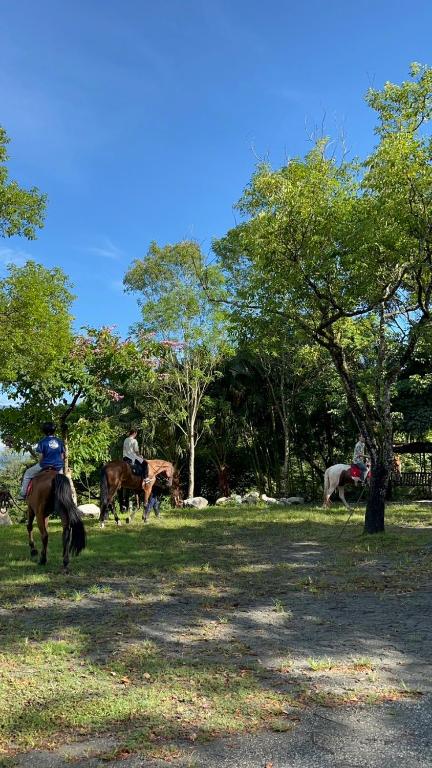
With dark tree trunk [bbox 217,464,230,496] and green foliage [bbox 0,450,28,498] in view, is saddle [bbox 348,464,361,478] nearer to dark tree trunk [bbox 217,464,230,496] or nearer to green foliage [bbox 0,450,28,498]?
→ dark tree trunk [bbox 217,464,230,496]

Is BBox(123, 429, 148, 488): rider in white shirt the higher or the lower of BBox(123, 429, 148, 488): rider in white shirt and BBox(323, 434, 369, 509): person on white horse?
the higher

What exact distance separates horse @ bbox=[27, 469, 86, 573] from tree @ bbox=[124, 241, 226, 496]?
11744 mm

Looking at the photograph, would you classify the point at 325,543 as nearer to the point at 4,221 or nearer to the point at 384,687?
the point at 384,687

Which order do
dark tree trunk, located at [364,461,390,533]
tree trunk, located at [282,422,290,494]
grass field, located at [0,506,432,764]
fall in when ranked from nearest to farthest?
grass field, located at [0,506,432,764] → dark tree trunk, located at [364,461,390,533] → tree trunk, located at [282,422,290,494]

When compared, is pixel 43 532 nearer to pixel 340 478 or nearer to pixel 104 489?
pixel 104 489

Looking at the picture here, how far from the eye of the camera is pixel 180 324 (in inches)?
824

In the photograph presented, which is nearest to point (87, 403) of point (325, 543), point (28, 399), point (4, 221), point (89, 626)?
point (28, 399)

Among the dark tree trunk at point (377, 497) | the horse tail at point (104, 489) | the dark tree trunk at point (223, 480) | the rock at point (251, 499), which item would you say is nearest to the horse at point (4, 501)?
the dark tree trunk at point (223, 480)

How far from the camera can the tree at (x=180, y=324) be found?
20703 mm

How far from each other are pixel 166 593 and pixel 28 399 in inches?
414

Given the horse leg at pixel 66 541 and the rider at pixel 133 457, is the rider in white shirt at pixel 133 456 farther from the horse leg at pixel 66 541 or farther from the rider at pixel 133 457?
the horse leg at pixel 66 541

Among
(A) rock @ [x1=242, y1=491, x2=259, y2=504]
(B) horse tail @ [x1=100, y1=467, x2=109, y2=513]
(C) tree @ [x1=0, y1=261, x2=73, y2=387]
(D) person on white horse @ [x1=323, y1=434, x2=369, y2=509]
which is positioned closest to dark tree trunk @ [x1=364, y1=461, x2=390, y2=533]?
(D) person on white horse @ [x1=323, y1=434, x2=369, y2=509]

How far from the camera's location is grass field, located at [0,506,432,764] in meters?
3.44

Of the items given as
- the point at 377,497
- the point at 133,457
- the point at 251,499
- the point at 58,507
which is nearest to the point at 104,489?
the point at 133,457
